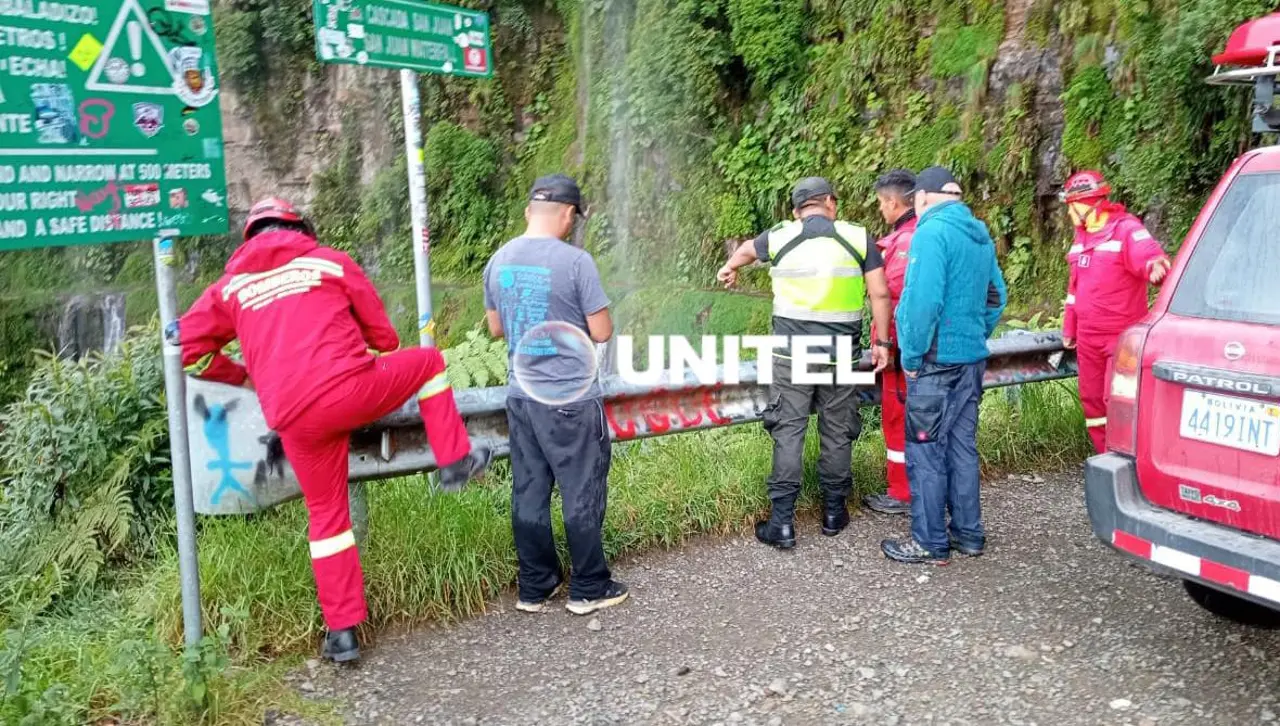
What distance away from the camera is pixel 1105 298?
6340 mm

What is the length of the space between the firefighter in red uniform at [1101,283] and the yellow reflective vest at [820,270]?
2.00 meters

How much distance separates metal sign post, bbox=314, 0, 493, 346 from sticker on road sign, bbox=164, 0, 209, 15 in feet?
2.96

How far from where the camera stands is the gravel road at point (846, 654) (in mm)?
3607

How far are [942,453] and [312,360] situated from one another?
3.07m

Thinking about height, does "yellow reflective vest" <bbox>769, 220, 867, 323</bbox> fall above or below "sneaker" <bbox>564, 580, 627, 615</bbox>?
above

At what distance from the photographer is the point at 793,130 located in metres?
17.1

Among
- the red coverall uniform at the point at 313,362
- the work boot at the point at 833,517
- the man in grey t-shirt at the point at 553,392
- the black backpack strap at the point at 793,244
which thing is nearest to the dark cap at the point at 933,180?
the black backpack strap at the point at 793,244

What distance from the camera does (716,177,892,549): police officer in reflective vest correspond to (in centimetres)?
520

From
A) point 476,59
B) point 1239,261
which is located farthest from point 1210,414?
point 476,59

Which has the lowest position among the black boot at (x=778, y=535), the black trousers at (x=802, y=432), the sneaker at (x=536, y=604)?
the sneaker at (x=536, y=604)

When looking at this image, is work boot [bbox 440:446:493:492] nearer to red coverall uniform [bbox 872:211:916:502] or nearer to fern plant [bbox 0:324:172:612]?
fern plant [bbox 0:324:172:612]

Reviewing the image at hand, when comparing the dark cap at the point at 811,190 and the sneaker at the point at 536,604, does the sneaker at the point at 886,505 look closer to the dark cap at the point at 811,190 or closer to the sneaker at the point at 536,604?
the dark cap at the point at 811,190

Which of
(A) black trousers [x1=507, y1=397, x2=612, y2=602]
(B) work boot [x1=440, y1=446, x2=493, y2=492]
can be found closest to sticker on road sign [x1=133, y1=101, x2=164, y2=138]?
(B) work boot [x1=440, y1=446, x2=493, y2=492]

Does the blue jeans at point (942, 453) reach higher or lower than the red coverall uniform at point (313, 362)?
lower
